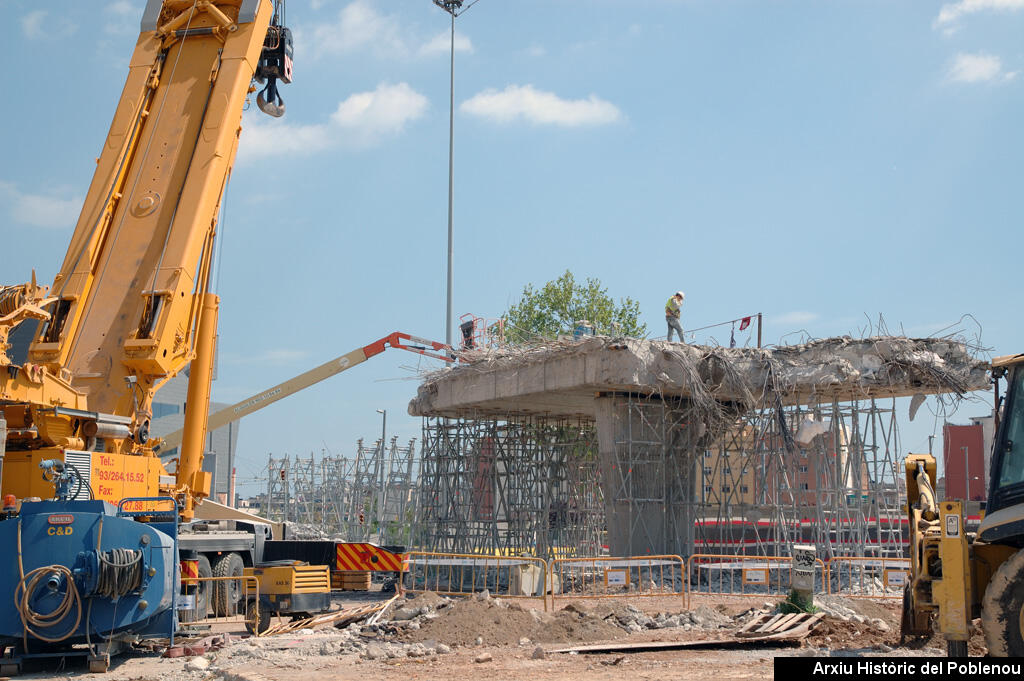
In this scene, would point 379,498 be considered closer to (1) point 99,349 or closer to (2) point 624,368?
(2) point 624,368

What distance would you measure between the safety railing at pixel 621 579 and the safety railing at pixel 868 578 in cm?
306

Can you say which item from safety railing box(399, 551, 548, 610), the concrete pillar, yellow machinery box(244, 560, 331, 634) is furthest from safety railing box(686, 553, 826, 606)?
yellow machinery box(244, 560, 331, 634)

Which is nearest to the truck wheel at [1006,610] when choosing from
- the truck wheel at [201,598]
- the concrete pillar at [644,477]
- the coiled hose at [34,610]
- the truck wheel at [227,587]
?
the coiled hose at [34,610]

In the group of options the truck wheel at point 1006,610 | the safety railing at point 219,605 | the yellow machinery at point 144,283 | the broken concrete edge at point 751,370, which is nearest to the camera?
the truck wheel at point 1006,610

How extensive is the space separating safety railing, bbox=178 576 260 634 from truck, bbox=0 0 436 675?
6cm

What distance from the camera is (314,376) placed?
3088cm

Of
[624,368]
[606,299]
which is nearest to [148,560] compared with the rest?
[624,368]

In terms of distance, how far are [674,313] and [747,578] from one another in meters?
6.62

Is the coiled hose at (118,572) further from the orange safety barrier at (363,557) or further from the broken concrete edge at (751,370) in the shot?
the broken concrete edge at (751,370)

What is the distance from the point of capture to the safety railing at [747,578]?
744 inches

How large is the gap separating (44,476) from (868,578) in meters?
16.4

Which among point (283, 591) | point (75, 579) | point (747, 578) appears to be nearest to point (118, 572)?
point (75, 579)

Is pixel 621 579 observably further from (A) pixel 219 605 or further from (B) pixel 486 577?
(A) pixel 219 605

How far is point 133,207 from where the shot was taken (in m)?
13.2
